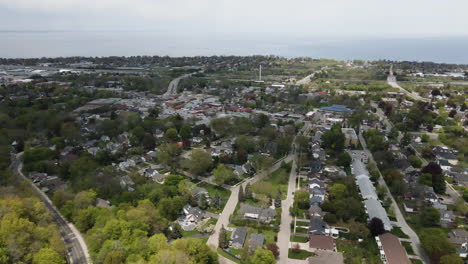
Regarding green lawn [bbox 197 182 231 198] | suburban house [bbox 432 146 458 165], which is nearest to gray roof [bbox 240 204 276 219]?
green lawn [bbox 197 182 231 198]

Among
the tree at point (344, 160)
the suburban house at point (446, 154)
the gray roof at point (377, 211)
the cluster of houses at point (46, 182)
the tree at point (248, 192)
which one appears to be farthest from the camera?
the suburban house at point (446, 154)

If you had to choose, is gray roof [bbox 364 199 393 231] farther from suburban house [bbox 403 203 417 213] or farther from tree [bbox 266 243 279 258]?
tree [bbox 266 243 279 258]

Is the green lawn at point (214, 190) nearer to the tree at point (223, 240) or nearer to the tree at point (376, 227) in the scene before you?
the tree at point (223, 240)

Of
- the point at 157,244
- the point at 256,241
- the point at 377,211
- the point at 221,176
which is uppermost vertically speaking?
the point at 221,176

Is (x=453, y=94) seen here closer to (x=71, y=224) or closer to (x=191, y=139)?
(x=191, y=139)

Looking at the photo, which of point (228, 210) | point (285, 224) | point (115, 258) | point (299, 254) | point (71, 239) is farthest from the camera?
point (228, 210)

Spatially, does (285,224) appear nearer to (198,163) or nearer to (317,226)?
(317,226)

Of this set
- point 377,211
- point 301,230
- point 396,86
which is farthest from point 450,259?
point 396,86

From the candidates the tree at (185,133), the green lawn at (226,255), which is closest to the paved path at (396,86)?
the tree at (185,133)
